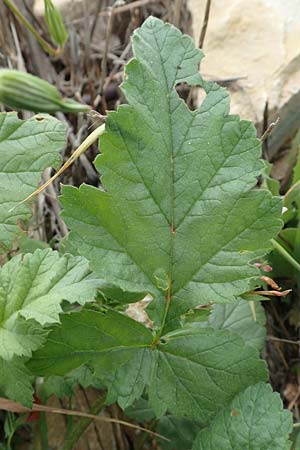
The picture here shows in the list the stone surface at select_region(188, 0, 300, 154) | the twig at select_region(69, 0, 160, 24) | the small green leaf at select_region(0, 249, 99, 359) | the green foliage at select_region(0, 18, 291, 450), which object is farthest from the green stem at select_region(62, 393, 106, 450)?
the twig at select_region(69, 0, 160, 24)

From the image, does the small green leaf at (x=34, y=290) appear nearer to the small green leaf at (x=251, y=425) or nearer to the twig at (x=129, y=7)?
the small green leaf at (x=251, y=425)

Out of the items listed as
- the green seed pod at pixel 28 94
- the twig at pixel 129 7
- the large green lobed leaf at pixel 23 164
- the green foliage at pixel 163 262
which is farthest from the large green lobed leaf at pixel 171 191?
A: the twig at pixel 129 7

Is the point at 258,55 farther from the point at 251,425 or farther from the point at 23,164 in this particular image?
the point at 251,425

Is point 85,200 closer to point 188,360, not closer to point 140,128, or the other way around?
point 140,128

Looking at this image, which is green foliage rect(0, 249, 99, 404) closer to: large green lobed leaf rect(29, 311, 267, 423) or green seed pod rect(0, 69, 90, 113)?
large green lobed leaf rect(29, 311, 267, 423)

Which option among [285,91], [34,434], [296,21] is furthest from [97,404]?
[296,21]

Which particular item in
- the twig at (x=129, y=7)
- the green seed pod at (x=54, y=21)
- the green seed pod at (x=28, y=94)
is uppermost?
the twig at (x=129, y=7)
